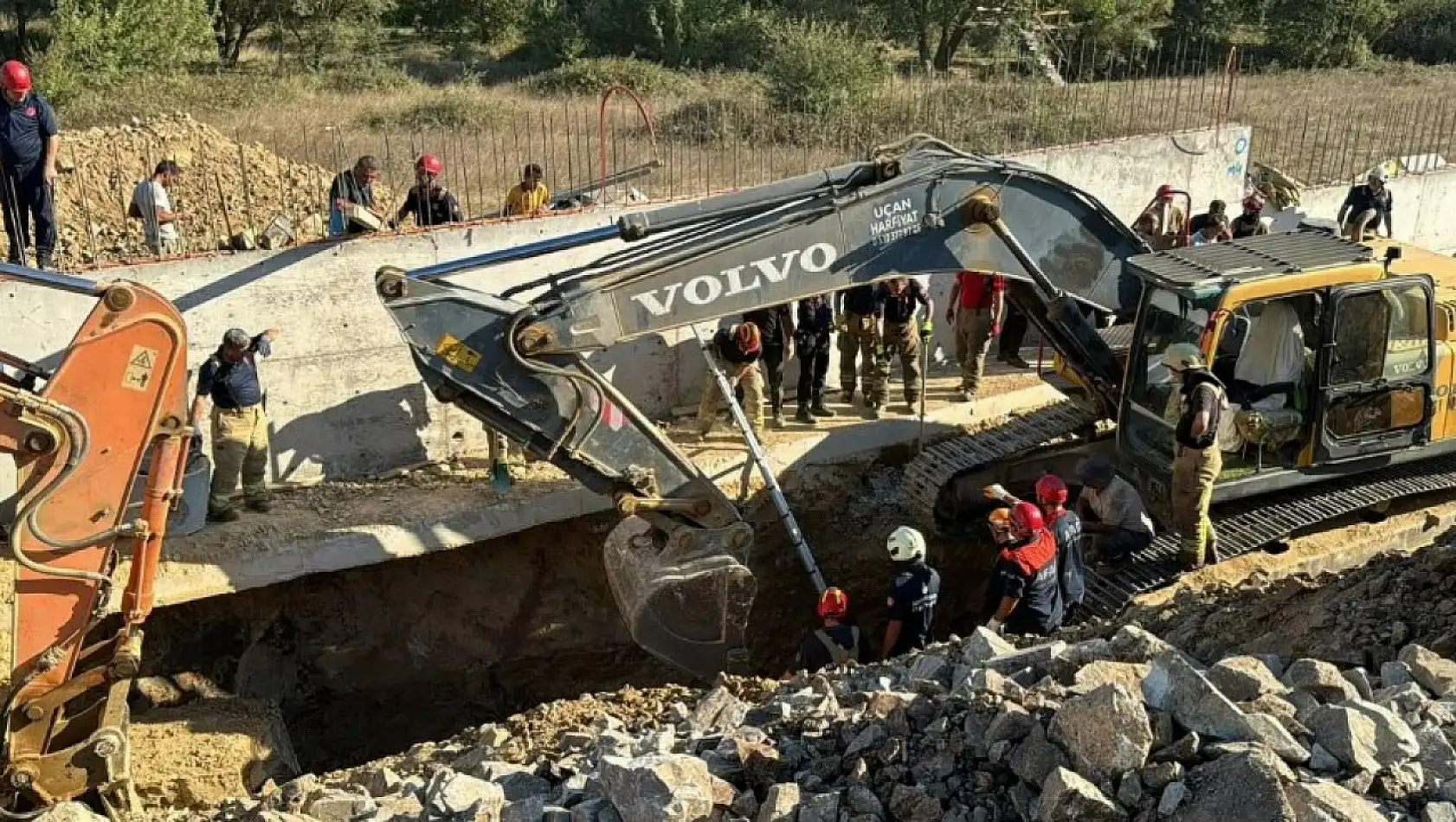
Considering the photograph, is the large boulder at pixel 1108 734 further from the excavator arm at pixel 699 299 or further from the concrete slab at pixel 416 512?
the concrete slab at pixel 416 512

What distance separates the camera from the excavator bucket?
887 cm

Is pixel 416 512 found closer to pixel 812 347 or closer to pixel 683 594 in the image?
pixel 683 594

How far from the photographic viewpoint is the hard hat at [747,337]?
418 inches

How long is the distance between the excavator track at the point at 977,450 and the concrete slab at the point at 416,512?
916mm

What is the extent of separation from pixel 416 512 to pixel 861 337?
12.9 feet

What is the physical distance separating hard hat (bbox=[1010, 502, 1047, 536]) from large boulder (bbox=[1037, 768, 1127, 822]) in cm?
335

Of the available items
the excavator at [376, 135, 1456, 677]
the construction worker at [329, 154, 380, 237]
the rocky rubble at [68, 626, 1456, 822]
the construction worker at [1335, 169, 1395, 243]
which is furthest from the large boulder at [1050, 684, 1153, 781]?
the construction worker at [1335, 169, 1395, 243]

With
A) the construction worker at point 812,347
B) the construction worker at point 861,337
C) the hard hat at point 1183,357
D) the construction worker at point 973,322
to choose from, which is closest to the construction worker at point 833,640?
the hard hat at point 1183,357

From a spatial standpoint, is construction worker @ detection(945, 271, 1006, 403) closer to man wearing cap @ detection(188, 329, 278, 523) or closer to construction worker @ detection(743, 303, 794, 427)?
construction worker @ detection(743, 303, 794, 427)

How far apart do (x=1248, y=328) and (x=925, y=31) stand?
62.7ft

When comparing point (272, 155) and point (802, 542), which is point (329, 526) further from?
point (272, 155)

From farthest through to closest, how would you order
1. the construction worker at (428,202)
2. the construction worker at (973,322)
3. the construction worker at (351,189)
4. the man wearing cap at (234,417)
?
the construction worker at (973,322) < the construction worker at (428,202) < the construction worker at (351,189) < the man wearing cap at (234,417)

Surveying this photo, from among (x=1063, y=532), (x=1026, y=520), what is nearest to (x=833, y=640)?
(x=1026, y=520)

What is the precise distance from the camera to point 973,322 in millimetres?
11648
